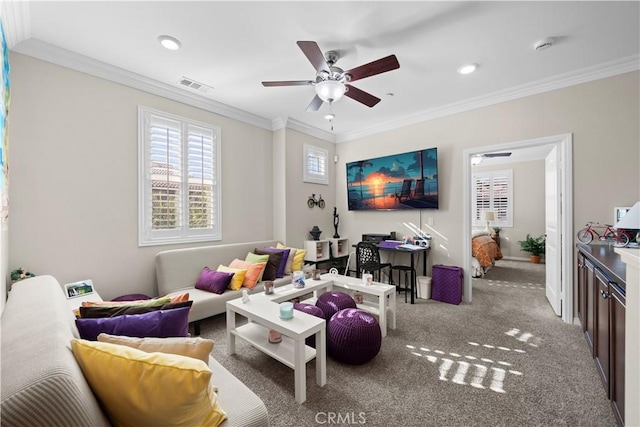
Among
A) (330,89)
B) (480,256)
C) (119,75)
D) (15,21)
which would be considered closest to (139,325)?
(330,89)

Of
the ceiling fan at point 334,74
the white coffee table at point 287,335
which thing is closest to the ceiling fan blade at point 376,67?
the ceiling fan at point 334,74

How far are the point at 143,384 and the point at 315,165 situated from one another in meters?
4.36

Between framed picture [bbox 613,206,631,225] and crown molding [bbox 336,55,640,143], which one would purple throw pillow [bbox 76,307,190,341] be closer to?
framed picture [bbox 613,206,631,225]

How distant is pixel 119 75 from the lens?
2.89 metres

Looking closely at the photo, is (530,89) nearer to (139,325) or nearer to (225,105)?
(225,105)

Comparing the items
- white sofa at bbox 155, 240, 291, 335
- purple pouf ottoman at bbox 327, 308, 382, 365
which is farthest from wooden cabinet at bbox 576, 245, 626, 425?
white sofa at bbox 155, 240, 291, 335

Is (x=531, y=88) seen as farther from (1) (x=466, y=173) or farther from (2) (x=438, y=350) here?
(2) (x=438, y=350)

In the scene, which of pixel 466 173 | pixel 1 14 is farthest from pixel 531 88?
pixel 1 14

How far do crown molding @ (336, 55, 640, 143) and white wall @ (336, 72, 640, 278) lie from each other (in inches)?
2.3

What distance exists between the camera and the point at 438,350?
2449 millimetres

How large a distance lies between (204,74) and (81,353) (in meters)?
2.94

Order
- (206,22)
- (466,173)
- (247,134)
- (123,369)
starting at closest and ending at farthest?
(123,369) → (206,22) → (466,173) → (247,134)

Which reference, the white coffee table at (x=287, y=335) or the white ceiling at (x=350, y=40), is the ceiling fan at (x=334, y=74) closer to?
the white ceiling at (x=350, y=40)

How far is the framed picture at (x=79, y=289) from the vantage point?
2.52 meters
